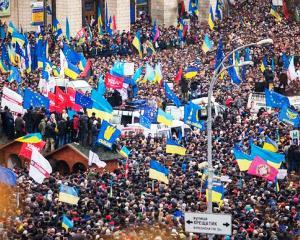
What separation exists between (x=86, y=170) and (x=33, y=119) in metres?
3.95

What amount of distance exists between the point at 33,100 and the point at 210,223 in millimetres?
17836

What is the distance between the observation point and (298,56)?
247ft

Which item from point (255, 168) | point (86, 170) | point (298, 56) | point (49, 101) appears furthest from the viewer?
point (298, 56)

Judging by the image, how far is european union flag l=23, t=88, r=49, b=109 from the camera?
5681 centimetres

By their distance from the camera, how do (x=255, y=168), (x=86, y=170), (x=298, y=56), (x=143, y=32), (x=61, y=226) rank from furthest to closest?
(x=143, y=32)
(x=298, y=56)
(x=86, y=170)
(x=255, y=168)
(x=61, y=226)

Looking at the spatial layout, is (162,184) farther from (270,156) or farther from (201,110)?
(201,110)

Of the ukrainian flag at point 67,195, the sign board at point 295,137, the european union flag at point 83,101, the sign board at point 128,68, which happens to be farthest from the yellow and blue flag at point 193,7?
the ukrainian flag at point 67,195

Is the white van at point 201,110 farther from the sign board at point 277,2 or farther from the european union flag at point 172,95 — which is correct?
the sign board at point 277,2

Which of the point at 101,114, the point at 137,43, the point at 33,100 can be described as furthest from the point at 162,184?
the point at 137,43

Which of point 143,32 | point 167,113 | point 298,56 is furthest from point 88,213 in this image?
point 143,32

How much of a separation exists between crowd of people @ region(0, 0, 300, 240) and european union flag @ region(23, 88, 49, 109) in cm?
58

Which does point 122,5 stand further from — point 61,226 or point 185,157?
point 61,226

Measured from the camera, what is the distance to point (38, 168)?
156ft

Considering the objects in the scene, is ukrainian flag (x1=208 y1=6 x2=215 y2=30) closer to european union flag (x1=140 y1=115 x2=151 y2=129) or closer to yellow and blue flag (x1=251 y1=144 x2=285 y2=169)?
european union flag (x1=140 y1=115 x2=151 y2=129)
